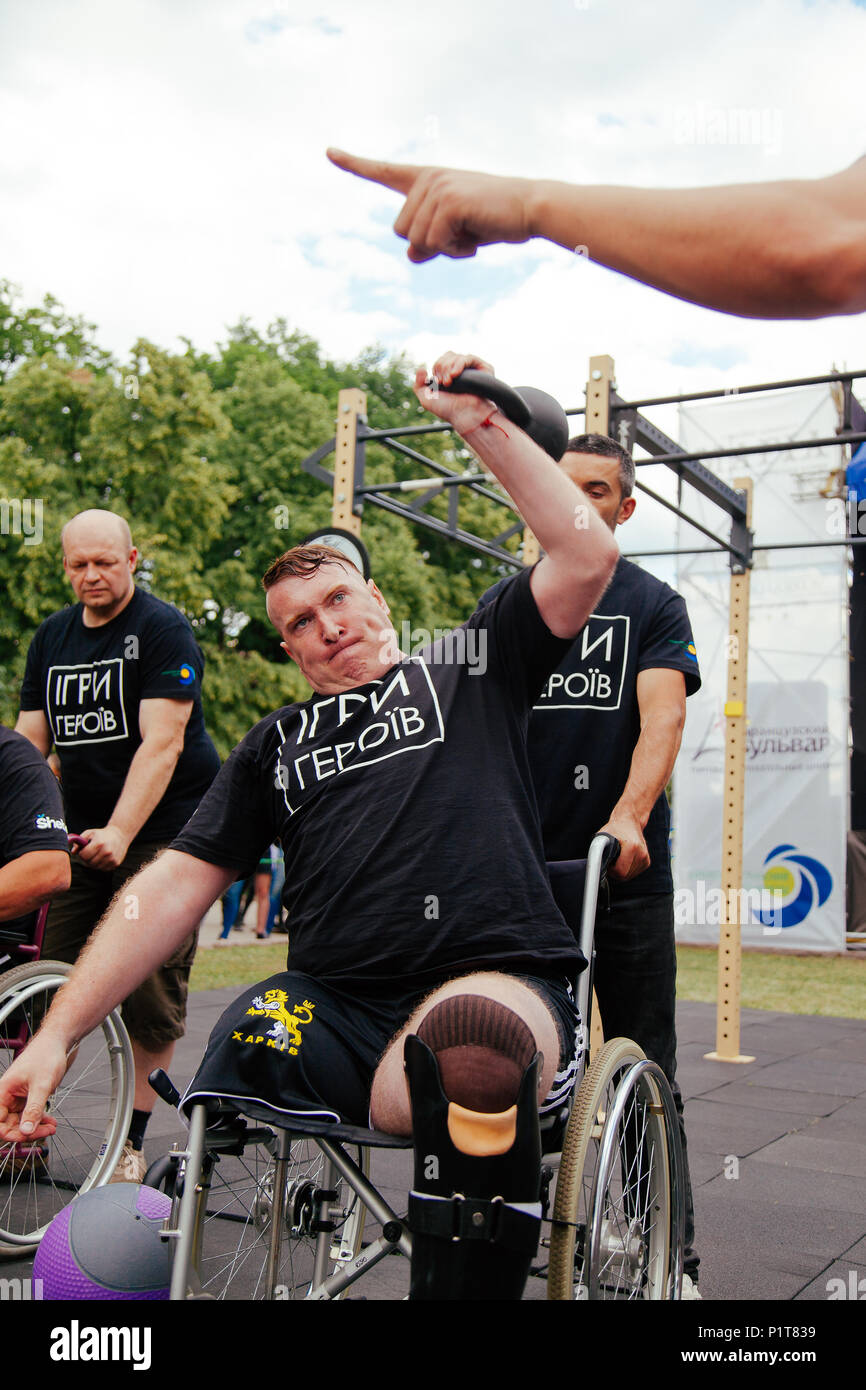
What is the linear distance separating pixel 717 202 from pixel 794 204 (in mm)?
52

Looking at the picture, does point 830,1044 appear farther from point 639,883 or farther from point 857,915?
point 857,915

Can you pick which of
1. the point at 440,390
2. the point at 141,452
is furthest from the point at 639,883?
the point at 141,452

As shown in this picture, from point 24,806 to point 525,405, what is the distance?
1.96 m

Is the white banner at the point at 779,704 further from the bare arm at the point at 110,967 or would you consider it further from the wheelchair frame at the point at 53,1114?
the bare arm at the point at 110,967

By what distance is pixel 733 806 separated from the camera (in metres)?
5.47

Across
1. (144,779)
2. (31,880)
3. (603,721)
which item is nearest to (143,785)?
(144,779)

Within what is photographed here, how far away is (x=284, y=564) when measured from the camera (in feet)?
6.74

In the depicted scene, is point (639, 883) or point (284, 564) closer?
point (284, 564)

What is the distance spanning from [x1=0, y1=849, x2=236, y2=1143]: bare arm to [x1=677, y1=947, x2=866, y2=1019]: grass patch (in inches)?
259

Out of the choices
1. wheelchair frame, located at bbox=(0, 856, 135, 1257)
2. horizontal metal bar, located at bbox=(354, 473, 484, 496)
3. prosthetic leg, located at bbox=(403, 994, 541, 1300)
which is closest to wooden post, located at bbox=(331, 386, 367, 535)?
→ horizontal metal bar, located at bbox=(354, 473, 484, 496)

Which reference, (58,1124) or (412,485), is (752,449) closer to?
(412,485)

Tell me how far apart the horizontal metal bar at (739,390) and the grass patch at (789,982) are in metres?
4.63

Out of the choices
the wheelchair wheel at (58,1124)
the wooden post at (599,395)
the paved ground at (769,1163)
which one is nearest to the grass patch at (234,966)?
the paved ground at (769,1163)

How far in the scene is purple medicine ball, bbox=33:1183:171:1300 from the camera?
179 centimetres
